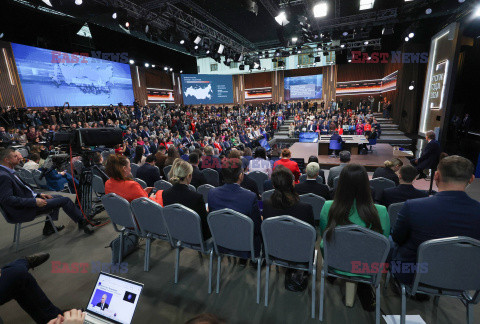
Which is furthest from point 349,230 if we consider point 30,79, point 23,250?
point 30,79

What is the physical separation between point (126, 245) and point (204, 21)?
463 inches

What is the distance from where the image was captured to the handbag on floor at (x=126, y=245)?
270cm

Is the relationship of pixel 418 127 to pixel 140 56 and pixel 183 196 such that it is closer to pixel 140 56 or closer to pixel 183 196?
pixel 183 196

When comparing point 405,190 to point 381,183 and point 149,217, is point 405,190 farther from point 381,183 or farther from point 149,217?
point 149,217

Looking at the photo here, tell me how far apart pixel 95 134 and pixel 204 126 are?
11.4 m

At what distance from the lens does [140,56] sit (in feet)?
46.3

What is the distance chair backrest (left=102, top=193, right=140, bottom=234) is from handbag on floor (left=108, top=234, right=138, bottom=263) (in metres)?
0.29

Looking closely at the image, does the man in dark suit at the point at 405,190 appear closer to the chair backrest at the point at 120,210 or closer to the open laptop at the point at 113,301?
the open laptop at the point at 113,301

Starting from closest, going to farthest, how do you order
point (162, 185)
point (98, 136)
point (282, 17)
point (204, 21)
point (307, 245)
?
point (307, 245) < point (98, 136) < point (162, 185) < point (282, 17) < point (204, 21)

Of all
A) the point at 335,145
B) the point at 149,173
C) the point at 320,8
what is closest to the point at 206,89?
the point at 320,8

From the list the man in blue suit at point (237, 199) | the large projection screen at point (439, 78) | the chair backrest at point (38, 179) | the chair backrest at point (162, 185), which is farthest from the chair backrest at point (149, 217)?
the large projection screen at point (439, 78)

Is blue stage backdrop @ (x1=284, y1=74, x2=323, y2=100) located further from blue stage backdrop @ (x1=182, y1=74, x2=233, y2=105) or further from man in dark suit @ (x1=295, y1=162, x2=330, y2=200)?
man in dark suit @ (x1=295, y1=162, x2=330, y2=200)

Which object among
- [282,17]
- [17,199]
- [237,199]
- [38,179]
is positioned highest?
[282,17]

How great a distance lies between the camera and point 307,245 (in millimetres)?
1784
